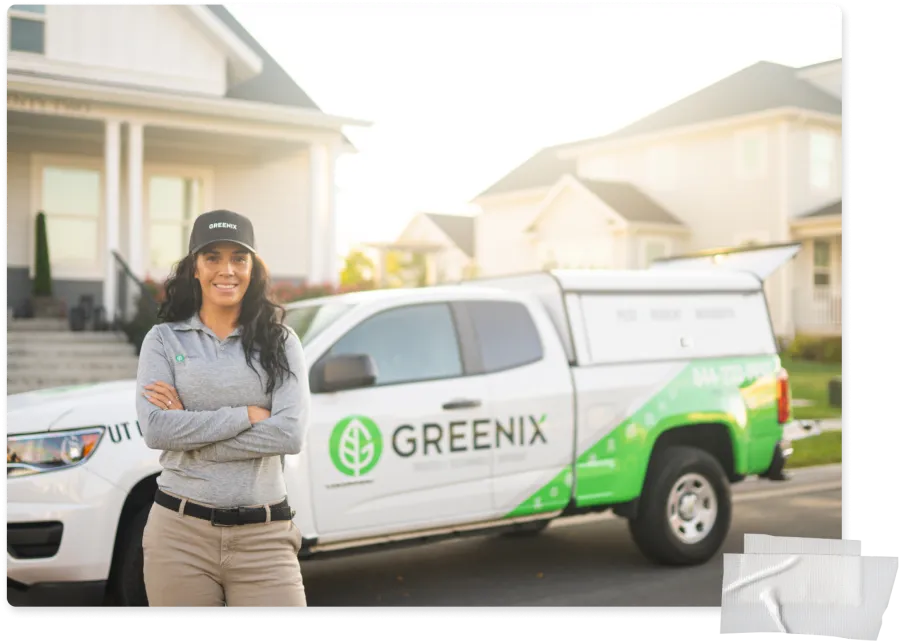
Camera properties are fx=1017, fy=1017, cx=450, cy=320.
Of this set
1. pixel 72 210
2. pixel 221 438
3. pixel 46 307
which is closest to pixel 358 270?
pixel 46 307

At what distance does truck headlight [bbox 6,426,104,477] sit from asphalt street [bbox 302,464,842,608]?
1652mm

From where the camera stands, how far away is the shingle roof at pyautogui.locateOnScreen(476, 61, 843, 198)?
22.0ft

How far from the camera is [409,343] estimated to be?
5.79 meters

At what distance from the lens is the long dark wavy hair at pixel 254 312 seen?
3.27m

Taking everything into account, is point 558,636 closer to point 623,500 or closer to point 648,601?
point 648,601

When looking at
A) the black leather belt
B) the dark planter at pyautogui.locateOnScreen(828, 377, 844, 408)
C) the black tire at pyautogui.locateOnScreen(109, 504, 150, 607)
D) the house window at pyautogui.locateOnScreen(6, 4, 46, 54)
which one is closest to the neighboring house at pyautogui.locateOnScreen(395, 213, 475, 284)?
the dark planter at pyautogui.locateOnScreen(828, 377, 844, 408)

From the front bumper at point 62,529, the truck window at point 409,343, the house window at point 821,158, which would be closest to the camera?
the front bumper at point 62,529

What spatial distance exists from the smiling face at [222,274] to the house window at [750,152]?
531 centimetres

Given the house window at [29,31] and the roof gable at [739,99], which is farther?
the house window at [29,31]

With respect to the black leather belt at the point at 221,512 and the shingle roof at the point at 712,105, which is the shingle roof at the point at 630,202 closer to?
the shingle roof at the point at 712,105

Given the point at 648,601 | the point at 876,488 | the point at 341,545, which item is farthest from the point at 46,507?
the point at 876,488

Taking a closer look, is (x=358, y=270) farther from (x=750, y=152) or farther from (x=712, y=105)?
(x=750, y=152)

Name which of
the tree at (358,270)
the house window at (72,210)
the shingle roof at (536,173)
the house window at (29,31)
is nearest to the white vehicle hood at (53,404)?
the tree at (358,270)

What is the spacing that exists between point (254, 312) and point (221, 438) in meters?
0.44
